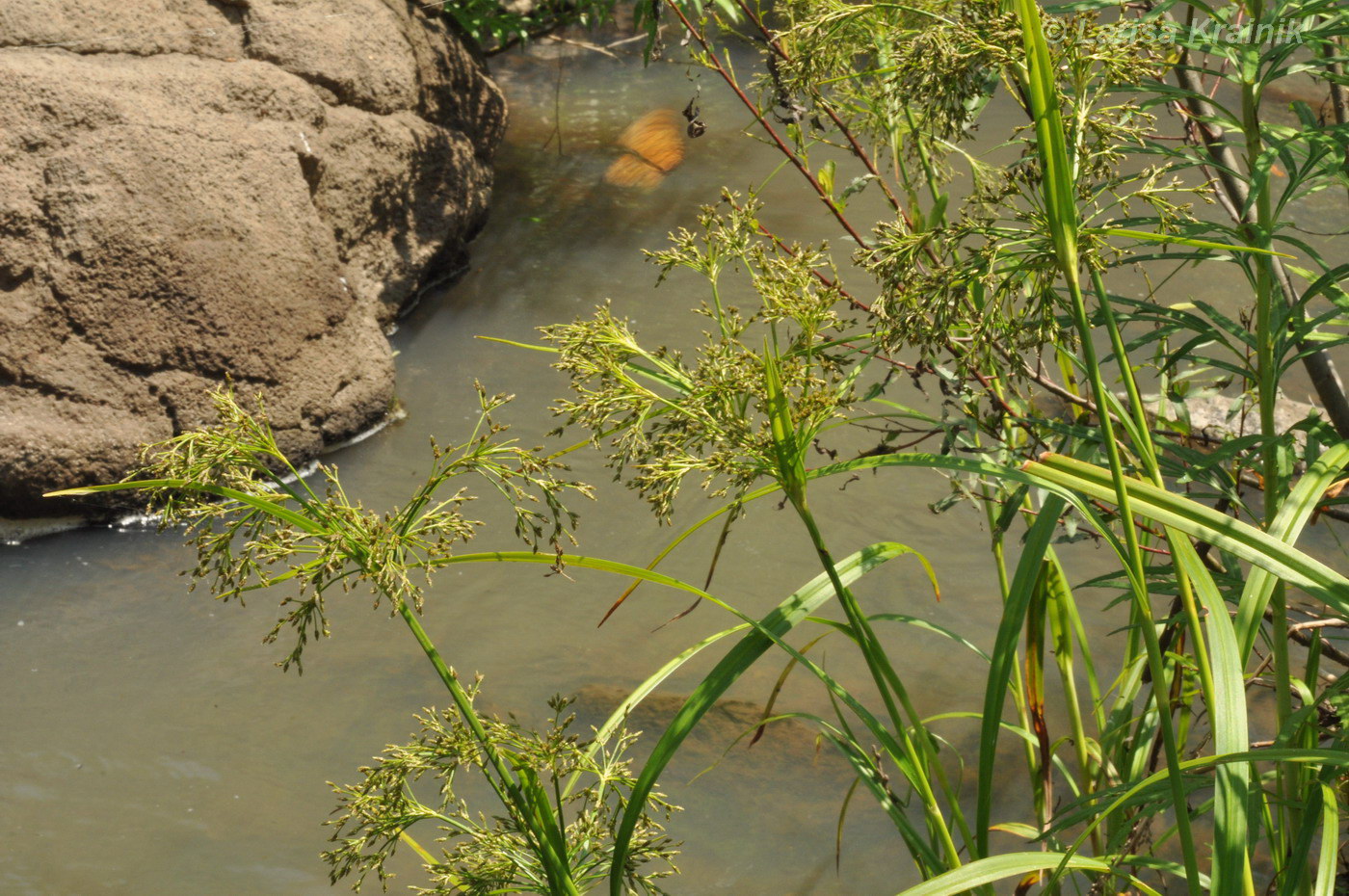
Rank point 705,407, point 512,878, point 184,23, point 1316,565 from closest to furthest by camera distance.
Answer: point 1316,565
point 705,407
point 512,878
point 184,23

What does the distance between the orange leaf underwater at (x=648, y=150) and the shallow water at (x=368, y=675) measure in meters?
1.65

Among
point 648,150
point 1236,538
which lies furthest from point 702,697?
point 648,150

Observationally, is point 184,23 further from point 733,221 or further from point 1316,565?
point 1316,565

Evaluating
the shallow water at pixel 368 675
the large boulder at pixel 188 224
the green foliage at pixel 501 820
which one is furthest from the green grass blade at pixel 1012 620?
the large boulder at pixel 188 224

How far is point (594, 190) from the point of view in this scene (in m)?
5.60

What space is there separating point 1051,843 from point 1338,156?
941 mm

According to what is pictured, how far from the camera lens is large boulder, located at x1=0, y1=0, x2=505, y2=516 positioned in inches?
145

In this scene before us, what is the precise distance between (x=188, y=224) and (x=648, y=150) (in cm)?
267

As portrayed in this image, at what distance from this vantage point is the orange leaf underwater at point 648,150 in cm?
572

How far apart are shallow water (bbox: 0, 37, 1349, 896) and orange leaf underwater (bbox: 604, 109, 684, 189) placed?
5.42ft

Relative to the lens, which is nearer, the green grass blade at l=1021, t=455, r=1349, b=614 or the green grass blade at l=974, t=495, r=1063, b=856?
the green grass blade at l=1021, t=455, r=1349, b=614

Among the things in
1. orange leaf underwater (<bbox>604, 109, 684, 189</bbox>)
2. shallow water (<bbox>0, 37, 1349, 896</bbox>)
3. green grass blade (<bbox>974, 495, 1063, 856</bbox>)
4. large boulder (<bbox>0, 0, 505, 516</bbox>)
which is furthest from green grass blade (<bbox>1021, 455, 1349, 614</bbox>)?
orange leaf underwater (<bbox>604, 109, 684, 189</bbox>)

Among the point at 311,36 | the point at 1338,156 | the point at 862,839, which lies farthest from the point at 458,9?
the point at 1338,156

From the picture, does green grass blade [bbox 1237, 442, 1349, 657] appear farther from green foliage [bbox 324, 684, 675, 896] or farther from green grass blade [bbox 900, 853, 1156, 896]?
green foliage [bbox 324, 684, 675, 896]
